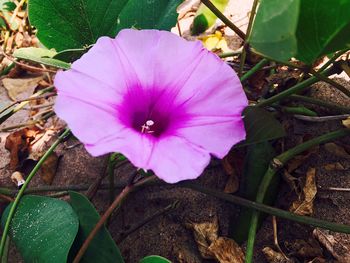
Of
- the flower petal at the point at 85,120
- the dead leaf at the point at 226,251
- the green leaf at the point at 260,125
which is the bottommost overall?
the dead leaf at the point at 226,251

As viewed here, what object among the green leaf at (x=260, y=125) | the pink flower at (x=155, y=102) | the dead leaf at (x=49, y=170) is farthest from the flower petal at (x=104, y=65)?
the dead leaf at (x=49, y=170)

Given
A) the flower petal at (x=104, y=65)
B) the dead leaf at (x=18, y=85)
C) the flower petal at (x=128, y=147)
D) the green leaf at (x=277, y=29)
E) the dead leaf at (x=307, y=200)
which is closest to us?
the green leaf at (x=277, y=29)

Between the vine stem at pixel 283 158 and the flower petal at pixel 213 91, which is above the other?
the flower petal at pixel 213 91

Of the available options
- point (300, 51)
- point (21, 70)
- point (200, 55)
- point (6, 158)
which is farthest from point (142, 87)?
point (21, 70)

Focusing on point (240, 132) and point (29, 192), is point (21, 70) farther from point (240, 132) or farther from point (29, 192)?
point (240, 132)

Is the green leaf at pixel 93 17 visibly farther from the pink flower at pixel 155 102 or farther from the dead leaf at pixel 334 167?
the dead leaf at pixel 334 167

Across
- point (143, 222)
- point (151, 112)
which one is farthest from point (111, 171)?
point (151, 112)

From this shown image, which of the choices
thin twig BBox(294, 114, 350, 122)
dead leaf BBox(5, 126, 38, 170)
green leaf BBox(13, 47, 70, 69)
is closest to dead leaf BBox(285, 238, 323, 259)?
thin twig BBox(294, 114, 350, 122)
